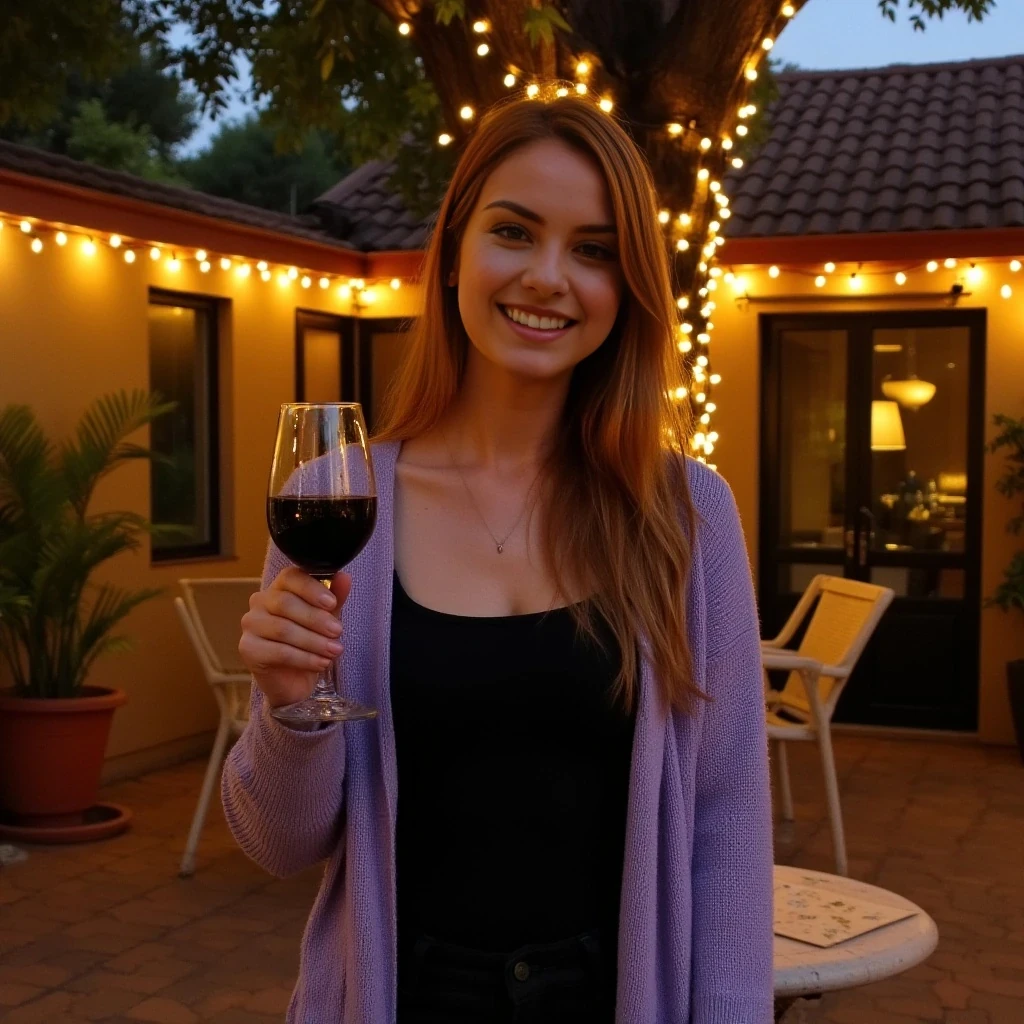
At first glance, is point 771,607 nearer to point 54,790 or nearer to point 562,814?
point 54,790

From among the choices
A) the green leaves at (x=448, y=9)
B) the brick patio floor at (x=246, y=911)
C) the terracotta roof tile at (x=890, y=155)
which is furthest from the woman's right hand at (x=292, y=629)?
the terracotta roof tile at (x=890, y=155)

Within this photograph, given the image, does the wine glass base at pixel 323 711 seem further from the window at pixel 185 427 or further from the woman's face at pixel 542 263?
the window at pixel 185 427

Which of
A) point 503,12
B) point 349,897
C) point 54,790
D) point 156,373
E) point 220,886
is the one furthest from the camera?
point 156,373

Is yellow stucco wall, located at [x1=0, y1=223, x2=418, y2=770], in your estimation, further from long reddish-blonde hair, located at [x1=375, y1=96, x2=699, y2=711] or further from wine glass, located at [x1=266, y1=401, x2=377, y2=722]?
wine glass, located at [x1=266, y1=401, x2=377, y2=722]

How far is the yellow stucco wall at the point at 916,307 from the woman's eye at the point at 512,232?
751 cm

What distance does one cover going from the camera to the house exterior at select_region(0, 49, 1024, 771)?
8.10m

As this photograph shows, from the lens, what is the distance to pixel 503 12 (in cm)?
423

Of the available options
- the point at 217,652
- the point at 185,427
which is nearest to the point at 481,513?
the point at 217,652

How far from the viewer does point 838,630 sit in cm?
630

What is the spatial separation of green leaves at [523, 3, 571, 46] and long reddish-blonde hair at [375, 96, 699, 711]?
237 cm

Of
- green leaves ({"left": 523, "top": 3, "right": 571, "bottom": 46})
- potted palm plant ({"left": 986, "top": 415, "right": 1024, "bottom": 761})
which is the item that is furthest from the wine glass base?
potted palm plant ({"left": 986, "top": 415, "right": 1024, "bottom": 761})

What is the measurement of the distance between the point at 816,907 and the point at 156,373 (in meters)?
5.95

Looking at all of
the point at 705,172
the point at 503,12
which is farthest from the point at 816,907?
the point at 503,12

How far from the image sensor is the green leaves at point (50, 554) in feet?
21.0
